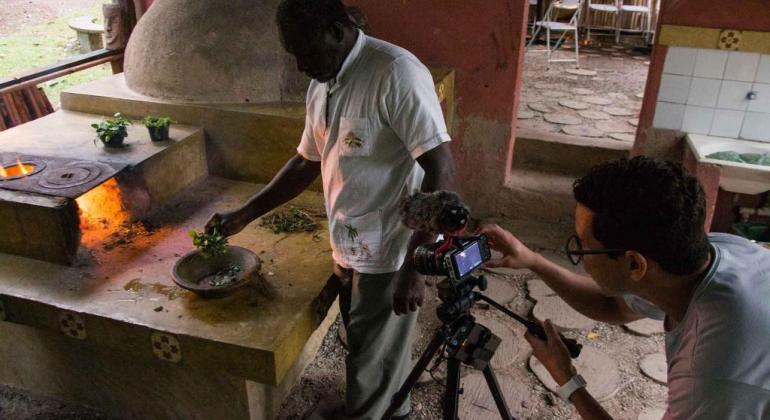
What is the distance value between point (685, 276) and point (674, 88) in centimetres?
317

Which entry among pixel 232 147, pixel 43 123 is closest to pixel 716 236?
pixel 232 147

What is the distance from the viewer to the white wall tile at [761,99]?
405cm

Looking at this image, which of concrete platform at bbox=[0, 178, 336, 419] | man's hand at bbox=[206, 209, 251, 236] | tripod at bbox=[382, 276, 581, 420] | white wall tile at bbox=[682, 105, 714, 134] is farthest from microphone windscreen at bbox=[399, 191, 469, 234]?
white wall tile at bbox=[682, 105, 714, 134]

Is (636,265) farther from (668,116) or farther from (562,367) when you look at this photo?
(668,116)

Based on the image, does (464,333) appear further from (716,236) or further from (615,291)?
(716,236)

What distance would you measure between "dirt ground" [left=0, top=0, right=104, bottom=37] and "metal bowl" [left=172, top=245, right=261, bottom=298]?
9183mm

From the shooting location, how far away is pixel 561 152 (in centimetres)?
521

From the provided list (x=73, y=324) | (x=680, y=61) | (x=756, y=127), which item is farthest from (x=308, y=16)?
(x=756, y=127)

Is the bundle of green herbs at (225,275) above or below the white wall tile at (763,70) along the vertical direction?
below

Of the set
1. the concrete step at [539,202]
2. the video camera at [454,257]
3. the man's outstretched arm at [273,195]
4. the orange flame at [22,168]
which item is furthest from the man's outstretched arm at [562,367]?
the concrete step at [539,202]

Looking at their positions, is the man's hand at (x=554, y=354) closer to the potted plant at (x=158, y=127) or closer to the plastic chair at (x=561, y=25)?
the potted plant at (x=158, y=127)

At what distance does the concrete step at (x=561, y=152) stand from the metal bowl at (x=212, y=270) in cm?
323

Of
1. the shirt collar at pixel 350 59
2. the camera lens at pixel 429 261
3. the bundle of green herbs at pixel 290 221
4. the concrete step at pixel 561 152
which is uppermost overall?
the shirt collar at pixel 350 59

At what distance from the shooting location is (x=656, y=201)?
143cm
